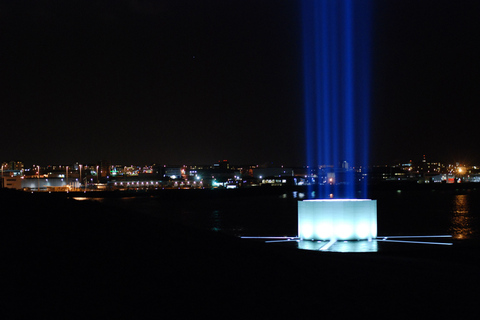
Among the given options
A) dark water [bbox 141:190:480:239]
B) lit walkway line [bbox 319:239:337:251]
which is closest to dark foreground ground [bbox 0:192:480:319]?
lit walkway line [bbox 319:239:337:251]

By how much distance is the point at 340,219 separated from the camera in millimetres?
12648

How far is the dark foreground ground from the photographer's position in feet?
16.0

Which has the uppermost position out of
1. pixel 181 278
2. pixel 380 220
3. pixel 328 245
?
pixel 181 278

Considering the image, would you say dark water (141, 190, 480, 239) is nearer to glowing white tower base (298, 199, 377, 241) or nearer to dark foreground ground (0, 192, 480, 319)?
glowing white tower base (298, 199, 377, 241)

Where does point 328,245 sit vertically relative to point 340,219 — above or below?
below

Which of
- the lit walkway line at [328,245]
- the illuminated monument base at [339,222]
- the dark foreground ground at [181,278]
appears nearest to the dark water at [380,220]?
the illuminated monument base at [339,222]

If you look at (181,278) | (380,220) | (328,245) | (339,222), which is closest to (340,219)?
(339,222)

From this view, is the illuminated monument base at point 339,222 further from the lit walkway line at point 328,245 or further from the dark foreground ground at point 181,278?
the dark foreground ground at point 181,278

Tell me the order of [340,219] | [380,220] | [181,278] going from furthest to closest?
1. [380,220]
2. [340,219]
3. [181,278]

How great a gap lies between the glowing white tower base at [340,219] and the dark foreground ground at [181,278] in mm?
3992

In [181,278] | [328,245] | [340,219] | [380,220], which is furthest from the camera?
[380,220]

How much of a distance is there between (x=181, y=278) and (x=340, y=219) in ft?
24.8

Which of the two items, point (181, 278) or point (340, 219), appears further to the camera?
point (340, 219)

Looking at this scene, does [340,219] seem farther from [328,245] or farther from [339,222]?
[328,245]
